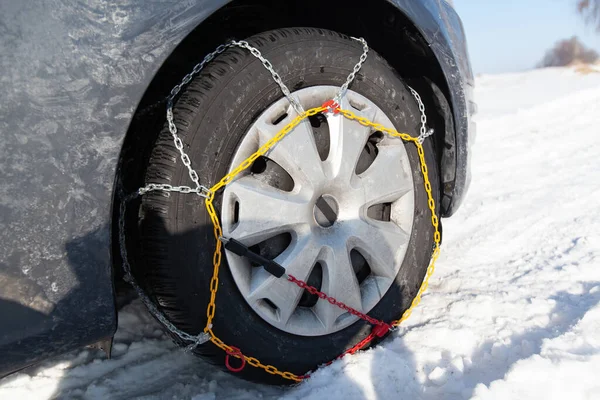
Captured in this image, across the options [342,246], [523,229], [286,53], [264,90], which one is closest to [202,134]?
[264,90]

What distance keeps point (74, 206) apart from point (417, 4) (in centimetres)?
150

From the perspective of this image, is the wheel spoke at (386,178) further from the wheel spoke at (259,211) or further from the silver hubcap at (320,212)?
the wheel spoke at (259,211)

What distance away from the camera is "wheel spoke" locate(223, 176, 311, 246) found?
180 centimetres

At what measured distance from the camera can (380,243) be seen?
216 centimetres

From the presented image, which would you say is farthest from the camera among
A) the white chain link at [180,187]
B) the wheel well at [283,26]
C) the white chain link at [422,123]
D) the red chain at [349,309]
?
the white chain link at [422,123]

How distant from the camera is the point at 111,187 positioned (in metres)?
1.50

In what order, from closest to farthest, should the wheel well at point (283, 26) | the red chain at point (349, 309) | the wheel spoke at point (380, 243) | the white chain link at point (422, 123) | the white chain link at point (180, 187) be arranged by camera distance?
the white chain link at point (180, 187) < the wheel well at point (283, 26) < the red chain at point (349, 309) < the wheel spoke at point (380, 243) < the white chain link at point (422, 123)

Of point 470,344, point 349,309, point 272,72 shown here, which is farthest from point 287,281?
point 470,344

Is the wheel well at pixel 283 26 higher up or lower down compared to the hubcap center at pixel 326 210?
higher up

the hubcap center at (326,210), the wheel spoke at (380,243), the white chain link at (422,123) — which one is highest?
the white chain link at (422,123)

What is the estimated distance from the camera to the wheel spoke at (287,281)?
73.5 inches

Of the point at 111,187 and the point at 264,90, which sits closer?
the point at 111,187

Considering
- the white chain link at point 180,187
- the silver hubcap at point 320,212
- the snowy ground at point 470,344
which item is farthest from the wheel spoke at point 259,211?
the snowy ground at point 470,344

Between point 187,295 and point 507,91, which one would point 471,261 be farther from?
point 507,91
